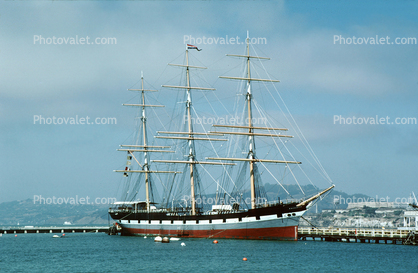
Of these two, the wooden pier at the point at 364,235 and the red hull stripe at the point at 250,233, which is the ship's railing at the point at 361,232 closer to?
the wooden pier at the point at 364,235

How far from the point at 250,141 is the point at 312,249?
1912 cm

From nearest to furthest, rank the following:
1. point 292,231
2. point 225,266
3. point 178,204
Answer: point 225,266
point 292,231
point 178,204

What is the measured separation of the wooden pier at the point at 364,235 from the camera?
205ft

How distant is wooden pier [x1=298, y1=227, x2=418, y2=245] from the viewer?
6256cm

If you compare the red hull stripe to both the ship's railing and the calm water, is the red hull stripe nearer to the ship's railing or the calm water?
the calm water

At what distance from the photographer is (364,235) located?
223ft

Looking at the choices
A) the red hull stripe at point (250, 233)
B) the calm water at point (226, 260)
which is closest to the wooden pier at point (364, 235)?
the calm water at point (226, 260)

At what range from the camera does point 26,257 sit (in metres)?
54.7

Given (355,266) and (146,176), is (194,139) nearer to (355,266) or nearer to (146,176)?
(146,176)

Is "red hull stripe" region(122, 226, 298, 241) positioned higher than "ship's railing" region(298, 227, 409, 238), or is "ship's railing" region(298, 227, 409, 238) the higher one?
"red hull stripe" region(122, 226, 298, 241)

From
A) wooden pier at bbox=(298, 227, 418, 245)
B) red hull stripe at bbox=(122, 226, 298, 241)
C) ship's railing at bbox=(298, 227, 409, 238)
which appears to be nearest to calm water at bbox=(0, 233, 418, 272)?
red hull stripe at bbox=(122, 226, 298, 241)

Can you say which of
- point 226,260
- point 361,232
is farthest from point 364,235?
point 226,260

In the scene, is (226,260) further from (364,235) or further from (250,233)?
(364,235)

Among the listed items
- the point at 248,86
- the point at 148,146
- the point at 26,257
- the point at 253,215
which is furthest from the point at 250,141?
the point at 26,257
